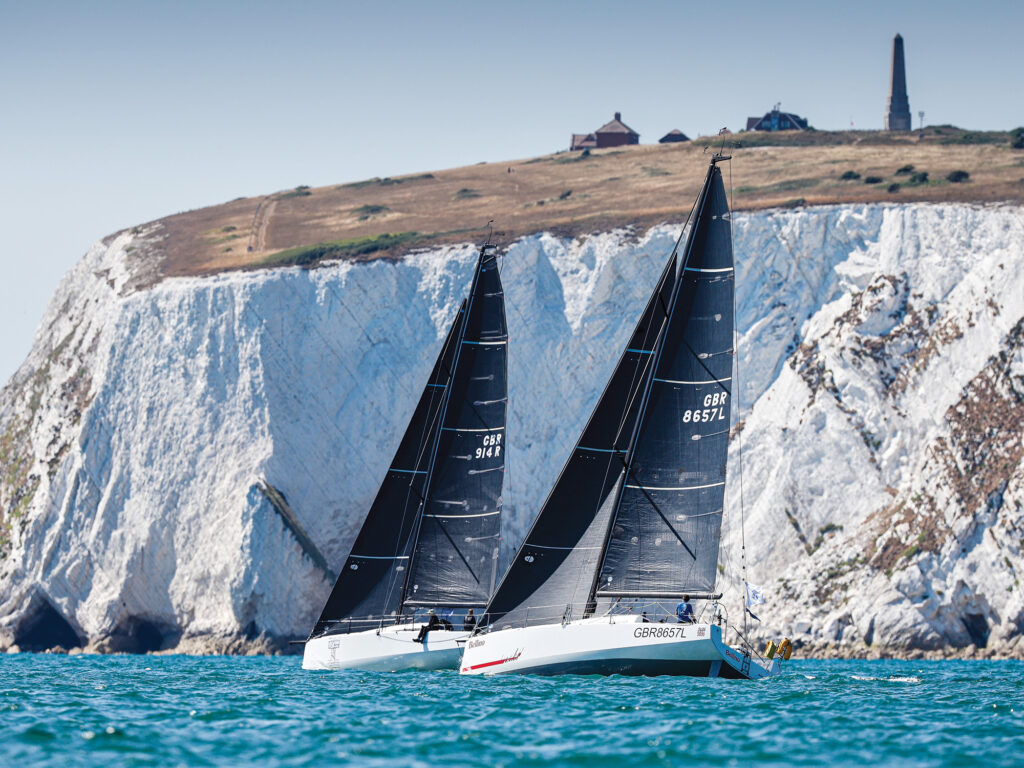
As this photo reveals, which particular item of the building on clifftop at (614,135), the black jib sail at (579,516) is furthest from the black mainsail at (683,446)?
the building on clifftop at (614,135)

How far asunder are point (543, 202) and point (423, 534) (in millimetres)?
46730

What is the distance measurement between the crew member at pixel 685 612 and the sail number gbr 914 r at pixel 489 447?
364 inches

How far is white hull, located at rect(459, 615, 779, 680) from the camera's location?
1184 inches

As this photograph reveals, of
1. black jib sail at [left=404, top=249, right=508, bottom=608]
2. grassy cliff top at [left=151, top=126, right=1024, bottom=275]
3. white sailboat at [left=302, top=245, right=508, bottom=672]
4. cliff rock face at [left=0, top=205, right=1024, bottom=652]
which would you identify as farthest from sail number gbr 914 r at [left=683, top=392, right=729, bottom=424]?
grassy cliff top at [left=151, top=126, right=1024, bottom=275]

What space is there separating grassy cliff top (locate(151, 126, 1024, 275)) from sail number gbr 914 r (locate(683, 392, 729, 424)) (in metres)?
42.7

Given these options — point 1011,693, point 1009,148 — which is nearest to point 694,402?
point 1011,693

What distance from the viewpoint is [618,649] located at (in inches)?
1193

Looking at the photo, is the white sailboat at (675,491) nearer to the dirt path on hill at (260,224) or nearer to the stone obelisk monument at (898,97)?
the dirt path on hill at (260,224)

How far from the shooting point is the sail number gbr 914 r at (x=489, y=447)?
38312mm

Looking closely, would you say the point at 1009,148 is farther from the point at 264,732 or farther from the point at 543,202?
the point at 264,732

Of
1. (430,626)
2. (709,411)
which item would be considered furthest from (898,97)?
(709,411)

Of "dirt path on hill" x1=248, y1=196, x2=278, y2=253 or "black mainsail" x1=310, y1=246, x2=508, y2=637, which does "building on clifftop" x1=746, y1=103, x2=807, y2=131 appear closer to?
"dirt path on hill" x1=248, y1=196, x2=278, y2=253

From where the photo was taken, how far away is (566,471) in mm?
32000

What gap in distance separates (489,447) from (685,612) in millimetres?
9542
